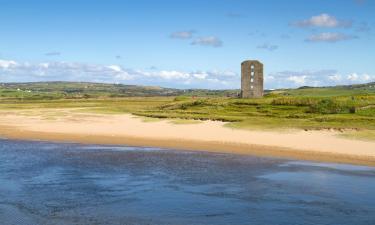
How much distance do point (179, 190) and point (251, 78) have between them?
45139 mm

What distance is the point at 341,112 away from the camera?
1854 inches

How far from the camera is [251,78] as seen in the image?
209 ft

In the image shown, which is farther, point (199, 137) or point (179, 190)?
point (199, 137)

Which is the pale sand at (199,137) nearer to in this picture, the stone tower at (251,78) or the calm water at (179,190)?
the calm water at (179,190)

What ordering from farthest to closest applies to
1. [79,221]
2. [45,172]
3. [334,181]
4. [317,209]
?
[45,172] < [334,181] < [317,209] < [79,221]

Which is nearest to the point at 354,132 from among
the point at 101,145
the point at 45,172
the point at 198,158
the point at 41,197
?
the point at 198,158

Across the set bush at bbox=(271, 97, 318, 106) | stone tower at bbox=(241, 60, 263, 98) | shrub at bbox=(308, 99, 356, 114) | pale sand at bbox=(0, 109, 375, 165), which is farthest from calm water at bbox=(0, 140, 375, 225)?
stone tower at bbox=(241, 60, 263, 98)

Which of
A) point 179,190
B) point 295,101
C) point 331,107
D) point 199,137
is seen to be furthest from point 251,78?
point 179,190

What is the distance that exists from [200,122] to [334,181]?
79.9 feet

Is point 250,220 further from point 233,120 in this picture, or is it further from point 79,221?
point 233,120

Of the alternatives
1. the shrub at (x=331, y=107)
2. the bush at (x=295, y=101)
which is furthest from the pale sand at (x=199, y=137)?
the bush at (x=295, y=101)

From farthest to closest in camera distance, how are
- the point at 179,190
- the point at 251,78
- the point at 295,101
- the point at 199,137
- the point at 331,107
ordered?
the point at 251,78 → the point at 295,101 → the point at 331,107 → the point at 199,137 → the point at 179,190

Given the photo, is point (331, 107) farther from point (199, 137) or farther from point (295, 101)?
point (199, 137)

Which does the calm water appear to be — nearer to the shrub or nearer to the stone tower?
the shrub
